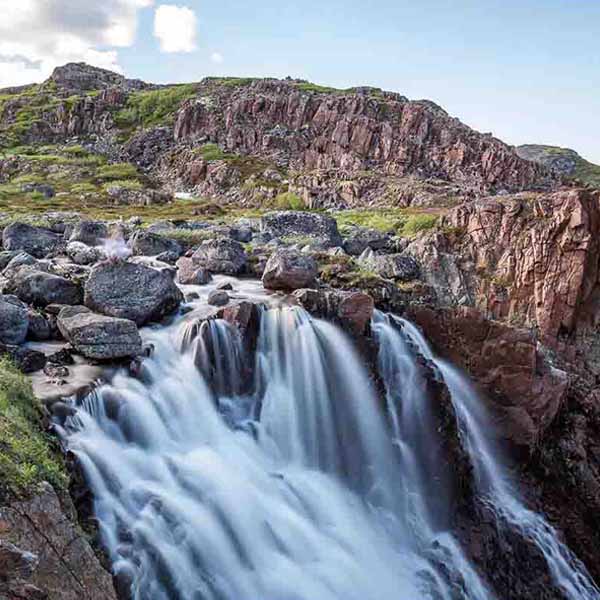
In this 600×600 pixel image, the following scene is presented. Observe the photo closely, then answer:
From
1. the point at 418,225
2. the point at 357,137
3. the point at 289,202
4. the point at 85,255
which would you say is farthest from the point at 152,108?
the point at 85,255

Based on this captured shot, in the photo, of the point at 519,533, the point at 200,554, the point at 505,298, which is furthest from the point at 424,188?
the point at 200,554

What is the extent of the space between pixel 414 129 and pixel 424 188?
23921 millimetres

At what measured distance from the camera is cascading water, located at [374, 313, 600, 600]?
49.0ft

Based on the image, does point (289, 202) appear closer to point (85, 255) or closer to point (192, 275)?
point (85, 255)

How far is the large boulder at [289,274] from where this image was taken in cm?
2008

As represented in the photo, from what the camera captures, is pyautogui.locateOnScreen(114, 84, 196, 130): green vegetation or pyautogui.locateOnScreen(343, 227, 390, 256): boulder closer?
pyautogui.locateOnScreen(343, 227, 390, 256): boulder

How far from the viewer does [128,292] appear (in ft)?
53.3

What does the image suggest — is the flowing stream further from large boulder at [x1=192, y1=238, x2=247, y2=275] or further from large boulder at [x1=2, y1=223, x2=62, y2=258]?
large boulder at [x1=2, y1=223, x2=62, y2=258]

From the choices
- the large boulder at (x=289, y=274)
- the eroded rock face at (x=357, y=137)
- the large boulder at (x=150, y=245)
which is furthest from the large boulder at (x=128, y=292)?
the eroded rock face at (x=357, y=137)

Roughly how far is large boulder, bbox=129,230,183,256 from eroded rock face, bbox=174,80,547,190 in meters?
50.4

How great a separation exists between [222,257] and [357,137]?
197 ft

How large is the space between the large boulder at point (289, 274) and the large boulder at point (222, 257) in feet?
10.7

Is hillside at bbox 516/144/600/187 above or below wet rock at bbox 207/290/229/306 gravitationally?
above

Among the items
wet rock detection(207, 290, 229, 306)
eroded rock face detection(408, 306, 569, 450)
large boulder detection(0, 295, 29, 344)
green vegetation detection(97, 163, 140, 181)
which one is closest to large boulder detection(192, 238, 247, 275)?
wet rock detection(207, 290, 229, 306)
